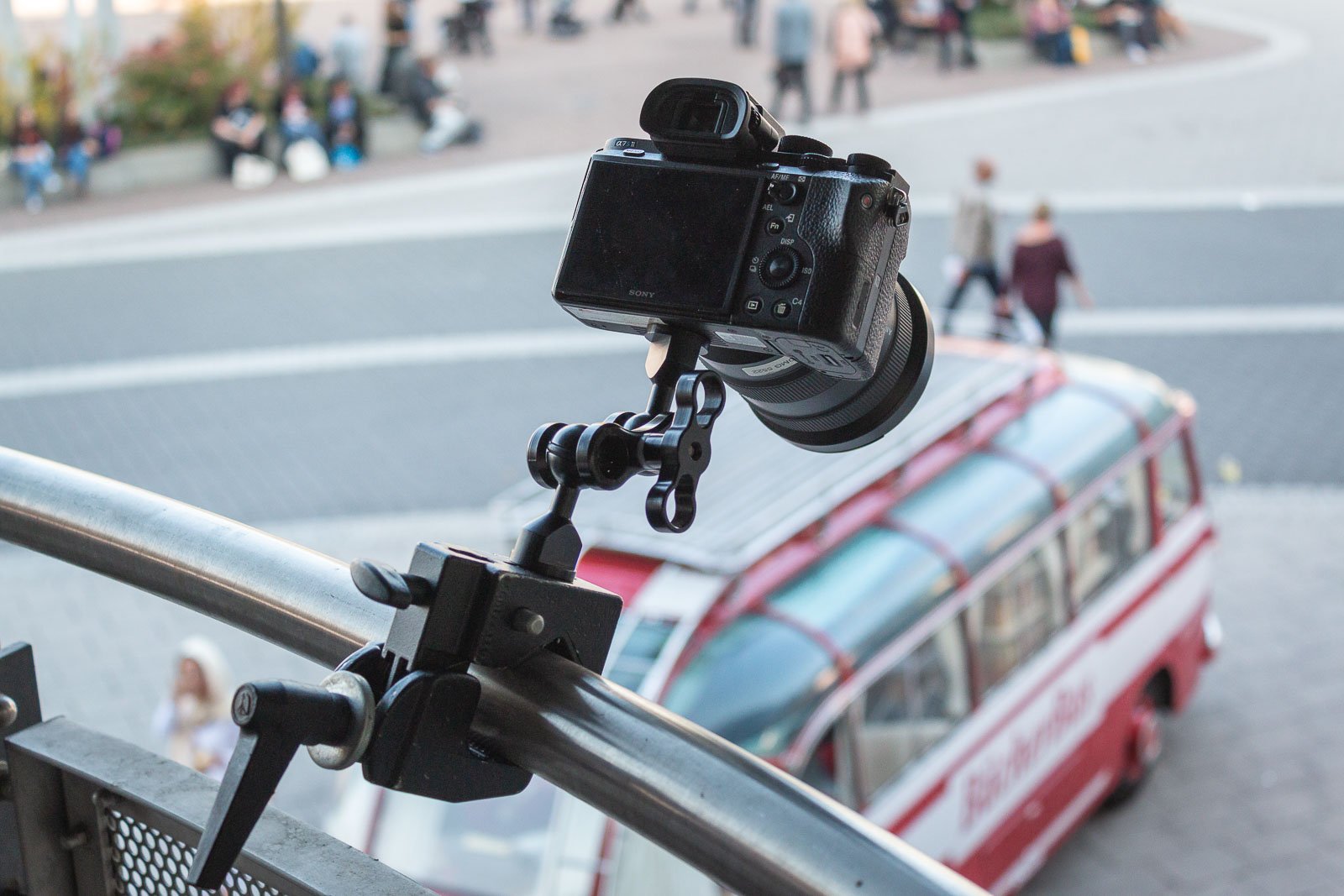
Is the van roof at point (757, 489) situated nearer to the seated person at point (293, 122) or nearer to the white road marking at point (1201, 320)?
the white road marking at point (1201, 320)

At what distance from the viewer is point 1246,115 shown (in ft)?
76.7

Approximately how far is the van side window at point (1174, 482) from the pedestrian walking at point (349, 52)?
17039 millimetres

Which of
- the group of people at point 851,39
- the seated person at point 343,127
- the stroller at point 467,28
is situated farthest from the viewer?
the stroller at point 467,28

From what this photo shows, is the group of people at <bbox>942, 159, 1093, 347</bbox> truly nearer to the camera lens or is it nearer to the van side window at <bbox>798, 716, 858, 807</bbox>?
the van side window at <bbox>798, 716, 858, 807</bbox>

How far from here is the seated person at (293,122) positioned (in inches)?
838

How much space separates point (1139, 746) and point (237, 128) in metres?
16.4

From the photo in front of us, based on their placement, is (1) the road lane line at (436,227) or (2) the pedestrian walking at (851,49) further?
(2) the pedestrian walking at (851,49)

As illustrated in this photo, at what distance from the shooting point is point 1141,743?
355 inches

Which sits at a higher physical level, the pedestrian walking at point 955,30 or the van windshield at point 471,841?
the pedestrian walking at point 955,30

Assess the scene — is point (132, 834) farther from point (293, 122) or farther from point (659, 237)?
point (293, 122)

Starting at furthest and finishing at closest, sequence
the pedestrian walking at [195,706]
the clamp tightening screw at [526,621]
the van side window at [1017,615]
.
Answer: the pedestrian walking at [195,706], the van side window at [1017,615], the clamp tightening screw at [526,621]

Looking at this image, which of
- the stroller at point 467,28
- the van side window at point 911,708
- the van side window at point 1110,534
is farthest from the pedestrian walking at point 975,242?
the stroller at point 467,28

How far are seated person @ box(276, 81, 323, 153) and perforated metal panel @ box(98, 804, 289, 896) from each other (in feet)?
68.2

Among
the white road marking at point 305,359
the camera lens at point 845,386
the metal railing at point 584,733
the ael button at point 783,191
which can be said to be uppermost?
the ael button at point 783,191
